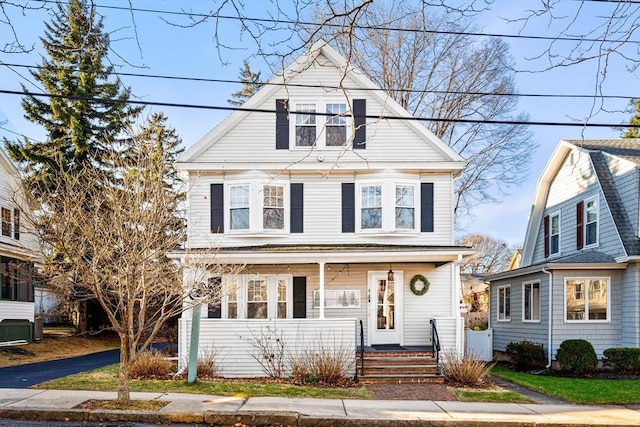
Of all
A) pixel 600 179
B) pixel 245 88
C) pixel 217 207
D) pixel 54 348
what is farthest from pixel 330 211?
pixel 245 88

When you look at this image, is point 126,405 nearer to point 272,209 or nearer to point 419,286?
point 272,209

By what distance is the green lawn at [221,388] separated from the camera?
1020cm

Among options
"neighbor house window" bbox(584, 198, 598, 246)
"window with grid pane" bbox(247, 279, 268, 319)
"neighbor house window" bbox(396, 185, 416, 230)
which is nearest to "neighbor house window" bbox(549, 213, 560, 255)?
"neighbor house window" bbox(584, 198, 598, 246)

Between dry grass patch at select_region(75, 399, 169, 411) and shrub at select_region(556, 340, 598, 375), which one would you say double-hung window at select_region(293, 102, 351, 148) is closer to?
shrub at select_region(556, 340, 598, 375)

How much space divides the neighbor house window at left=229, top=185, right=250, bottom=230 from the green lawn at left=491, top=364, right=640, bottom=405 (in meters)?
8.37

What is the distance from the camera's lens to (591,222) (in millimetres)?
16922

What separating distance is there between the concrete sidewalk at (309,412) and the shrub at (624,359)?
5.43 m

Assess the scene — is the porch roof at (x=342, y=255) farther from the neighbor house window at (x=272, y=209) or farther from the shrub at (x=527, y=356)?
the shrub at (x=527, y=356)

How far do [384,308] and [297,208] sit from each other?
12.6 feet

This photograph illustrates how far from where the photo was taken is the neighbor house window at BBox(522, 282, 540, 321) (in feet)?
56.3

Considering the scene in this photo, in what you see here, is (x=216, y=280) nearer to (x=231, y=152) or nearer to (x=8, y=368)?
(x=231, y=152)

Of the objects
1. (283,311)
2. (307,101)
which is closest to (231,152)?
(307,101)

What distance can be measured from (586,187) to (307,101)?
9681 millimetres

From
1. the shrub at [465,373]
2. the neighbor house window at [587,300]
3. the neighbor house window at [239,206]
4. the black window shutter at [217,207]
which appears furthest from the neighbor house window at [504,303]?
the black window shutter at [217,207]
